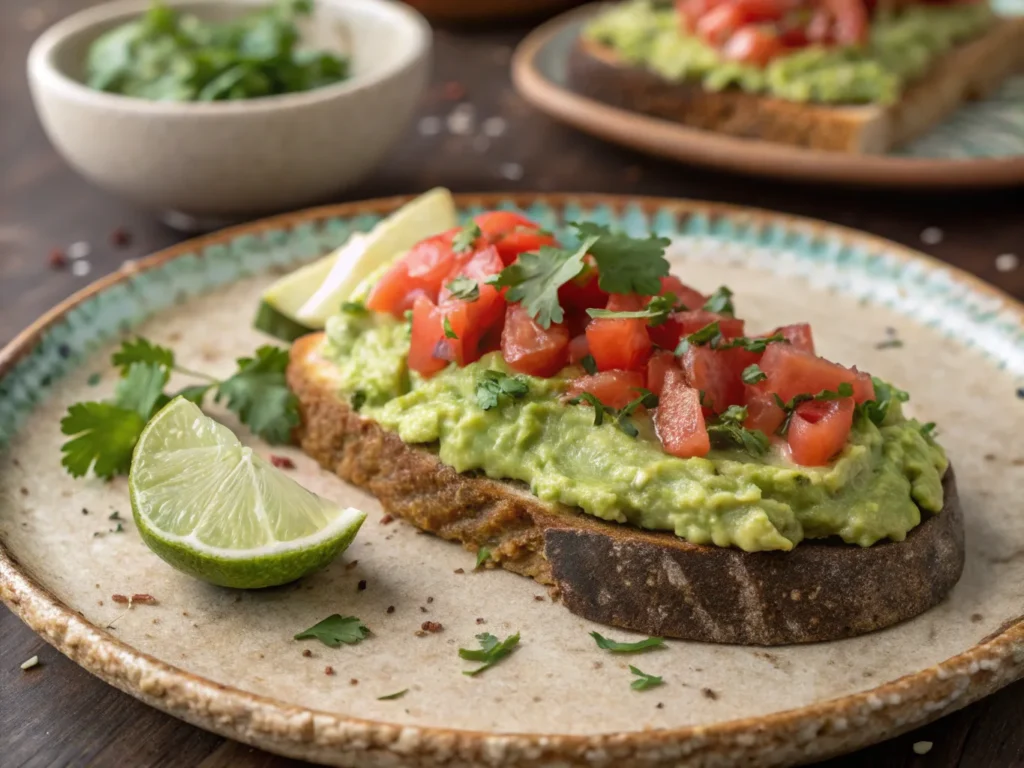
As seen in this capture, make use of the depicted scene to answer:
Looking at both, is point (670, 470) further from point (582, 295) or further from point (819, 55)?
point (819, 55)

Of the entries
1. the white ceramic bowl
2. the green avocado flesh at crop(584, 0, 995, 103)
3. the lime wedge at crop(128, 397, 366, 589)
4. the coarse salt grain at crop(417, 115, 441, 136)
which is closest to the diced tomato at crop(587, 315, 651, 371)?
the lime wedge at crop(128, 397, 366, 589)

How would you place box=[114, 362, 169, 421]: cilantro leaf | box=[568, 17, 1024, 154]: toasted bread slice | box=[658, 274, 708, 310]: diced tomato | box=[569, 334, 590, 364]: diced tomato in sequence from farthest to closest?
box=[568, 17, 1024, 154]: toasted bread slice, box=[114, 362, 169, 421]: cilantro leaf, box=[658, 274, 708, 310]: diced tomato, box=[569, 334, 590, 364]: diced tomato

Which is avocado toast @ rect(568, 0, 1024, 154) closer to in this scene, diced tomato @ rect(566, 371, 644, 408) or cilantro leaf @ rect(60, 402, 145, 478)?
diced tomato @ rect(566, 371, 644, 408)

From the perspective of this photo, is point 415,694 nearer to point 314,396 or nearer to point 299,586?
point 299,586

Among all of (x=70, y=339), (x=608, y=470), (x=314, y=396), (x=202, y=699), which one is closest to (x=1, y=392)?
(x=70, y=339)

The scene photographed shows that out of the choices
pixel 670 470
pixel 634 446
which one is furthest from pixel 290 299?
pixel 670 470

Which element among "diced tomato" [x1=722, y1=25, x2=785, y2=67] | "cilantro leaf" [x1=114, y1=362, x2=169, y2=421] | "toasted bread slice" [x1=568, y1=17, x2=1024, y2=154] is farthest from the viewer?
"diced tomato" [x1=722, y1=25, x2=785, y2=67]

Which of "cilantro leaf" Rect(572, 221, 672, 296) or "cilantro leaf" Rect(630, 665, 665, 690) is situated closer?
"cilantro leaf" Rect(630, 665, 665, 690)
